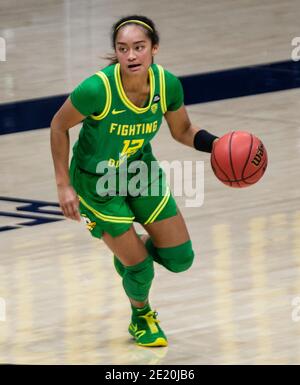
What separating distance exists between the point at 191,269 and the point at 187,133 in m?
1.22

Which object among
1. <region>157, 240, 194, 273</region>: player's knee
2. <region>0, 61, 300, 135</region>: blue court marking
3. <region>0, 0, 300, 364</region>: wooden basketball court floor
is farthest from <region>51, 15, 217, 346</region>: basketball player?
<region>0, 61, 300, 135</region>: blue court marking

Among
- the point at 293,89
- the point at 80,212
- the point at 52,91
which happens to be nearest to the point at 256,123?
the point at 293,89

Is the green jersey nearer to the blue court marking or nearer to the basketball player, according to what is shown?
the basketball player

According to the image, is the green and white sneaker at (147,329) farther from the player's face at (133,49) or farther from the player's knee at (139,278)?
the player's face at (133,49)

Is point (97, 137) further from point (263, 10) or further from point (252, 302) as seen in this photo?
point (263, 10)

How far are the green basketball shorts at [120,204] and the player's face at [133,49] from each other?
0.45 m

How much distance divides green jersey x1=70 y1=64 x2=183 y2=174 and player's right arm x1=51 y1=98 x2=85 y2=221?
49 mm

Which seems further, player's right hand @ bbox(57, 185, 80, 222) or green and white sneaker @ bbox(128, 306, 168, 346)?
green and white sneaker @ bbox(128, 306, 168, 346)

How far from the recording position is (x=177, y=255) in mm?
6168

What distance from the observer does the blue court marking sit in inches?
426

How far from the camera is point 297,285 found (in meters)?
6.89

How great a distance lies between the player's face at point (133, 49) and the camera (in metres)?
5.85

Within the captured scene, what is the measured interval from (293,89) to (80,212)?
221 inches

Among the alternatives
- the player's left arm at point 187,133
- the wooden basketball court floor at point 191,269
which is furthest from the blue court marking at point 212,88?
the player's left arm at point 187,133
